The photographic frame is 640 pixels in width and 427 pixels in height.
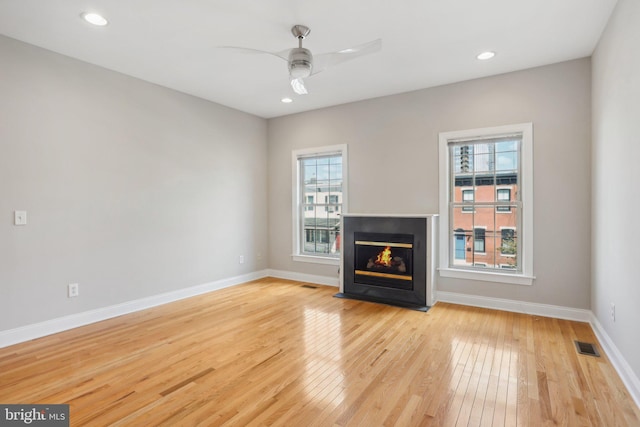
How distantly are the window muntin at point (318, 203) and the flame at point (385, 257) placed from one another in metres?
0.87

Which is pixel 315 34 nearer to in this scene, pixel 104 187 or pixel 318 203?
pixel 104 187

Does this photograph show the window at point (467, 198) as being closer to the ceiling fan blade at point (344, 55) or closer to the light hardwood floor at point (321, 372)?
the light hardwood floor at point (321, 372)

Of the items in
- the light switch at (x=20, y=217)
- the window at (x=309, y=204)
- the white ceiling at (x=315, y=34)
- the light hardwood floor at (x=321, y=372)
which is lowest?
the light hardwood floor at (x=321, y=372)

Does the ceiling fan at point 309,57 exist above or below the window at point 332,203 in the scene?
above

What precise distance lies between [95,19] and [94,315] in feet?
9.51

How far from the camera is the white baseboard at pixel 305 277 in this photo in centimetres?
522

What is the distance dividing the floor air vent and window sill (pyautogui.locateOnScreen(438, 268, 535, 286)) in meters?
0.90

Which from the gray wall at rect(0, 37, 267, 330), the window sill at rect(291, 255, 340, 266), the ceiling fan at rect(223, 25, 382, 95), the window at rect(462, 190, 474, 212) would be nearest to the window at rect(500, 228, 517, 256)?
the window at rect(462, 190, 474, 212)

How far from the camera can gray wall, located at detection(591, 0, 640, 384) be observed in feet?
7.08

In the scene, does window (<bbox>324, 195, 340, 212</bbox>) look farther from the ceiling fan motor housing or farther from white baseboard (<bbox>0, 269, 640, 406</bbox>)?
the ceiling fan motor housing

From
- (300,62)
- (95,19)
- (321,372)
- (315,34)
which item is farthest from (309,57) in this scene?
(321,372)

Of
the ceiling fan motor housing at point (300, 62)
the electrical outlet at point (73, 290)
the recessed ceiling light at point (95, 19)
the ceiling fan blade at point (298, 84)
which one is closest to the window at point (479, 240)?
the ceiling fan blade at point (298, 84)

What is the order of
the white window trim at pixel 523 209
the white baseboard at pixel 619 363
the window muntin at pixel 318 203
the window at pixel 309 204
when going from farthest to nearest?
the window at pixel 309 204, the window muntin at pixel 318 203, the white window trim at pixel 523 209, the white baseboard at pixel 619 363

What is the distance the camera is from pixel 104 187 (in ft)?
12.0
